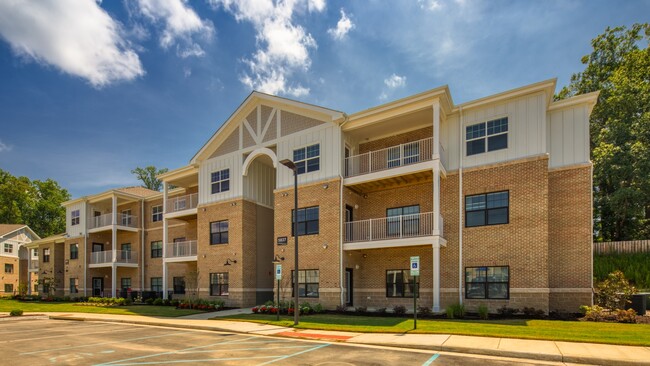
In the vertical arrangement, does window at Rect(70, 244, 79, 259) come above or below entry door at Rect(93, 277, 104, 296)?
above

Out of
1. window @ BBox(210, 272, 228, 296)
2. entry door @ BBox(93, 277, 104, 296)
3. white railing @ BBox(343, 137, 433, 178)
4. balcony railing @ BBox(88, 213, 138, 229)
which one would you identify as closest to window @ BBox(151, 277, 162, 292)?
balcony railing @ BBox(88, 213, 138, 229)

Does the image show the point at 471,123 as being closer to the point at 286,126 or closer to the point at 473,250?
the point at 473,250

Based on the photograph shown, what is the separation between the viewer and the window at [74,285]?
1410 inches

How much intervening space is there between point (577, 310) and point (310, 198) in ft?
41.6

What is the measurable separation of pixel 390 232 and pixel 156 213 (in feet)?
73.7

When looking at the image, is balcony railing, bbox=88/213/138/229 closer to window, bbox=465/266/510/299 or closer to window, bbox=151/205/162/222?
window, bbox=151/205/162/222

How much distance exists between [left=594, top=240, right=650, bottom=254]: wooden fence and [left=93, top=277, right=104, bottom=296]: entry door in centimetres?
3829

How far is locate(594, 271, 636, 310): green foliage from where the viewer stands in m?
14.9

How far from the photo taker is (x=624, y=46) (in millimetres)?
32375

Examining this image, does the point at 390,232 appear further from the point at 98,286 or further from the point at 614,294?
the point at 98,286

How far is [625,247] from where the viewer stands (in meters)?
20.8

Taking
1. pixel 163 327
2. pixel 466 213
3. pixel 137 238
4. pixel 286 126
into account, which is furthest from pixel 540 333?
pixel 137 238

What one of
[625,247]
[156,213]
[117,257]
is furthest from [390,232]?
[117,257]

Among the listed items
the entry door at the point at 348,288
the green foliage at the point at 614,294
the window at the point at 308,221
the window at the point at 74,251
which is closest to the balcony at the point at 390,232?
the entry door at the point at 348,288
